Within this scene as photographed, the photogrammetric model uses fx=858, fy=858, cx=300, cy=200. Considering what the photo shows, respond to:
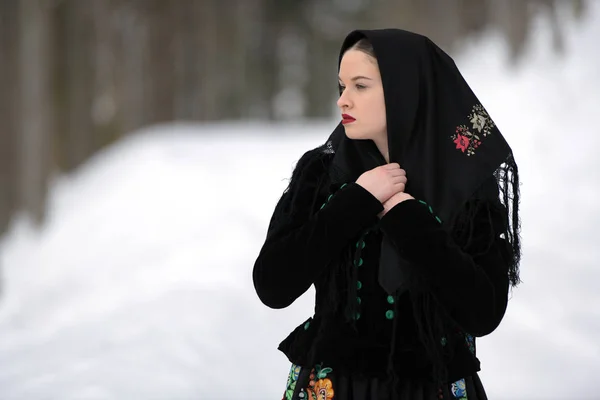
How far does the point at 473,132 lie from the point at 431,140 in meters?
0.12

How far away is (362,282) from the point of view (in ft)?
7.22

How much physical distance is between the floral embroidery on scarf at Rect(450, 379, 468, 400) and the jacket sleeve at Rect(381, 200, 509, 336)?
0.19 meters

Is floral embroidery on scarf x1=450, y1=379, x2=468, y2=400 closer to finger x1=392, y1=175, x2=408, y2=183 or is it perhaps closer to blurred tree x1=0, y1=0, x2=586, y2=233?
finger x1=392, y1=175, x2=408, y2=183

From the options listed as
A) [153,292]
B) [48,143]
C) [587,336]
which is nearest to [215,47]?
[48,143]

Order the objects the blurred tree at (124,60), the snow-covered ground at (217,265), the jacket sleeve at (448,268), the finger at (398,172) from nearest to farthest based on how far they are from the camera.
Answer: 1. the jacket sleeve at (448,268)
2. the finger at (398,172)
3. the snow-covered ground at (217,265)
4. the blurred tree at (124,60)

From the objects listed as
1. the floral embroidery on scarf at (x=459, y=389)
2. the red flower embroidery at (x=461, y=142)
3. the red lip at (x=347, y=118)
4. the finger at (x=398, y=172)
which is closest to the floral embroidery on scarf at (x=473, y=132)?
the red flower embroidery at (x=461, y=142)

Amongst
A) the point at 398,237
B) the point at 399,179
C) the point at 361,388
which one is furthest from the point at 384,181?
the point at 361,388

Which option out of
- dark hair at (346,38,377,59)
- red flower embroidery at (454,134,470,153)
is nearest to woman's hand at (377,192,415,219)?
red flower embroidery at (454,134,470,153)

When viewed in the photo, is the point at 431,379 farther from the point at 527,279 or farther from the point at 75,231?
the point at 75,231

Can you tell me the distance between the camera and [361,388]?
2.15 meters

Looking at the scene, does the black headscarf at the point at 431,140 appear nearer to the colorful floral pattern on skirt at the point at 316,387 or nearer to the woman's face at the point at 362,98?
the woman's face at the point at 362,98

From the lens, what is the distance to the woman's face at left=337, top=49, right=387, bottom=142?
2.16 m

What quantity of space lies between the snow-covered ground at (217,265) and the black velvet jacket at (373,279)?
233 cm

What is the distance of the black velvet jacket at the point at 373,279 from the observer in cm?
202
